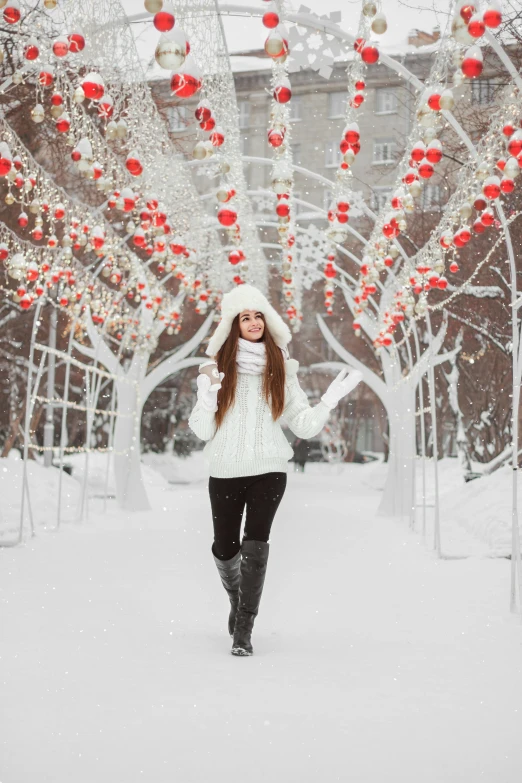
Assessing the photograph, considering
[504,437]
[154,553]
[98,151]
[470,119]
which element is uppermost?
[470,119]

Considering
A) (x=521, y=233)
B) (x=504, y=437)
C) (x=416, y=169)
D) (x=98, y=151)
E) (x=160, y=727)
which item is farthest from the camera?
(x=504, y=437)

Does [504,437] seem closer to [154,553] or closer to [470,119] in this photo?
[470,119]

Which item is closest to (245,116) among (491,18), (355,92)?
(355,92)

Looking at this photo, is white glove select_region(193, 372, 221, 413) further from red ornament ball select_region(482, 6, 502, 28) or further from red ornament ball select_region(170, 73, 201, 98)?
red ornament ball select_region(482, 6, 502, 28)

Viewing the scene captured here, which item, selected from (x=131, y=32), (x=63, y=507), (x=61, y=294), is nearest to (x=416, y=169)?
(x=131, y=32)

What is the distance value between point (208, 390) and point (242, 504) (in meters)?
0.66

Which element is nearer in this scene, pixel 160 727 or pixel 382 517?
pixel 160 727

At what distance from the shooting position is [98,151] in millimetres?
9336

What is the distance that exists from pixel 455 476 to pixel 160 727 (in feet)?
75.0

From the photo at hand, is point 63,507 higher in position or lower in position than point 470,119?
lower

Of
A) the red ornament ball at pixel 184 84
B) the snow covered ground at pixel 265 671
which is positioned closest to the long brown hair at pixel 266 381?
the snow covered ground at pixel 265 671

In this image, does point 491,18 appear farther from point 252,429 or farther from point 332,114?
point 332,114

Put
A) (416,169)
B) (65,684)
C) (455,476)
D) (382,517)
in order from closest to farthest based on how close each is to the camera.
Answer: (65,684)
(416,169)
(382,517)
(455,476)

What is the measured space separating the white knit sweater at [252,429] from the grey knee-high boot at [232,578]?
0.50 meters
